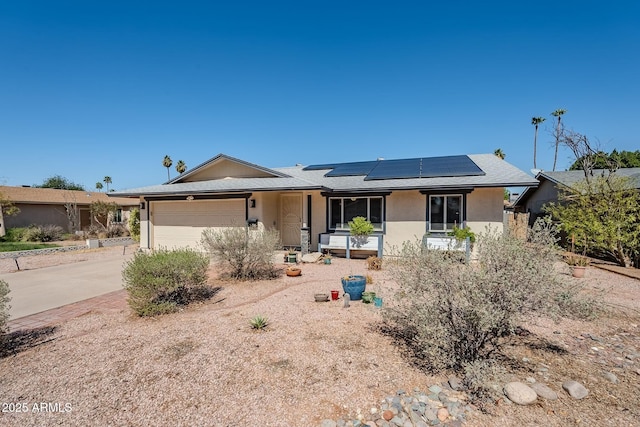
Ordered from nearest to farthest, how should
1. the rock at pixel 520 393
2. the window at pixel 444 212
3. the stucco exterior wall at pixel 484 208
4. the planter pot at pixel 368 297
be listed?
the rock at pixel 520 393 → the planter pot at pixel 368 297 → the stucco exterior wall at pixel 484 208 → the window at pixel 444 212

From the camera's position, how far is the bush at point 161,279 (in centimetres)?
588

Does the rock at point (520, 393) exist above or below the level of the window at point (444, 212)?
below

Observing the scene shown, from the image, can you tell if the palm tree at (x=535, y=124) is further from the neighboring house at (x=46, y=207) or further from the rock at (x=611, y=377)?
the neighboring house at (x=46, y=207)

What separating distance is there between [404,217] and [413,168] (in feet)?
9.32

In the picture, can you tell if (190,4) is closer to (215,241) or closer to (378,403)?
(215,241)

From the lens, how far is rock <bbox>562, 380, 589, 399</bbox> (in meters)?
3.21

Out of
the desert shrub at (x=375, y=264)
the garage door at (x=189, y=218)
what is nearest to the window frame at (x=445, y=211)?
the desert shrub at (x=375, y=264)

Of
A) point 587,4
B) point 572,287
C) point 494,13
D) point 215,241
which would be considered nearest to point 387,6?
point 494,13

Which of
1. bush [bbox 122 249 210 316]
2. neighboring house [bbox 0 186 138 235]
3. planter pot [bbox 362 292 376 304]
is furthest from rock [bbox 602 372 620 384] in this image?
neighboring house [bbox 0 186 138 235]

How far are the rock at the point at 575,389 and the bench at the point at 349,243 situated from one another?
8.39m

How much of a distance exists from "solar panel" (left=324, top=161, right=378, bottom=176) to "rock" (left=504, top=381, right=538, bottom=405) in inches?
468

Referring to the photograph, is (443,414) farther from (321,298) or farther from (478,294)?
(321,298)

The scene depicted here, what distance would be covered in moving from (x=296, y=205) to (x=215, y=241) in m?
5.64

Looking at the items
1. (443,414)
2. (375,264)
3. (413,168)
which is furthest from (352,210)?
(443,414)
